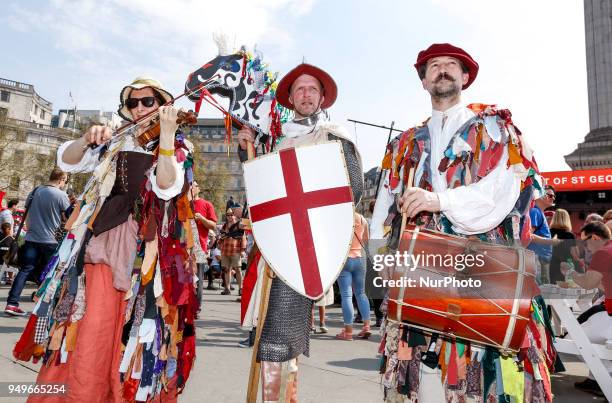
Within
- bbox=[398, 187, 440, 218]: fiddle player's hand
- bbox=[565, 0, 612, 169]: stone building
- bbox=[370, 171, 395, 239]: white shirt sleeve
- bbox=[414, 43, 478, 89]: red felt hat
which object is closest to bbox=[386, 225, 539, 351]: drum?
bbox=[398, 187, 440, 218]: fiddle player's hand

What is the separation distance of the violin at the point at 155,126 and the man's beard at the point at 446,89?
121 cm

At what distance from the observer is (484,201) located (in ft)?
5.76

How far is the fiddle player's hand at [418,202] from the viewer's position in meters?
1.72

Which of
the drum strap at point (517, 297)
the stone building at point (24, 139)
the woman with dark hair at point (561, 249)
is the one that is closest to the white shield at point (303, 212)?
the drum strap at point (517, 297)

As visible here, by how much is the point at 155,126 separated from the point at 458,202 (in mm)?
1604

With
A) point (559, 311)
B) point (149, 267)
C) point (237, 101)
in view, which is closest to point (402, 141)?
point (237, 101)

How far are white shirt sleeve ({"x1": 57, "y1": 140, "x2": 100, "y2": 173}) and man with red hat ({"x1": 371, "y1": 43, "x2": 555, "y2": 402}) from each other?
65.4 inches

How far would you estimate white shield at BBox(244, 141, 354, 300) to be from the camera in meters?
2.11

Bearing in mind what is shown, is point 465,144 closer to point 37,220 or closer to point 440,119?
point 440,119

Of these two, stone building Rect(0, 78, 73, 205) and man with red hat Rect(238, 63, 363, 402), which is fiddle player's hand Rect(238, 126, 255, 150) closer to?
man with red hat Rect(238, 63, 363, 402)

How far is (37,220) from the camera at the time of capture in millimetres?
6023

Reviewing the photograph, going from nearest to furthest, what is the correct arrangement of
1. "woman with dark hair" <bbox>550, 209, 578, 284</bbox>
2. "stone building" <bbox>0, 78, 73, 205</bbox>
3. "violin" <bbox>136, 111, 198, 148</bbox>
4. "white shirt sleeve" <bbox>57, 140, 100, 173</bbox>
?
"violin" <bbox>136, 111, 198, 148</bbox> < "white shirt sleeve" <bbox>57, 140, 100, 173</bbox> < "woman with dark hair" <bbox>550, 209, 578, 284</bbox> < "stone building" <bbox>0, 78, 73, 205</bbox>

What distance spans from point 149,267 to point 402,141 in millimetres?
1452

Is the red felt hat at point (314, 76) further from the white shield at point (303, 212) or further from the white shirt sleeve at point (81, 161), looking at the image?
the white shirt sleeve at point (81, 161)
